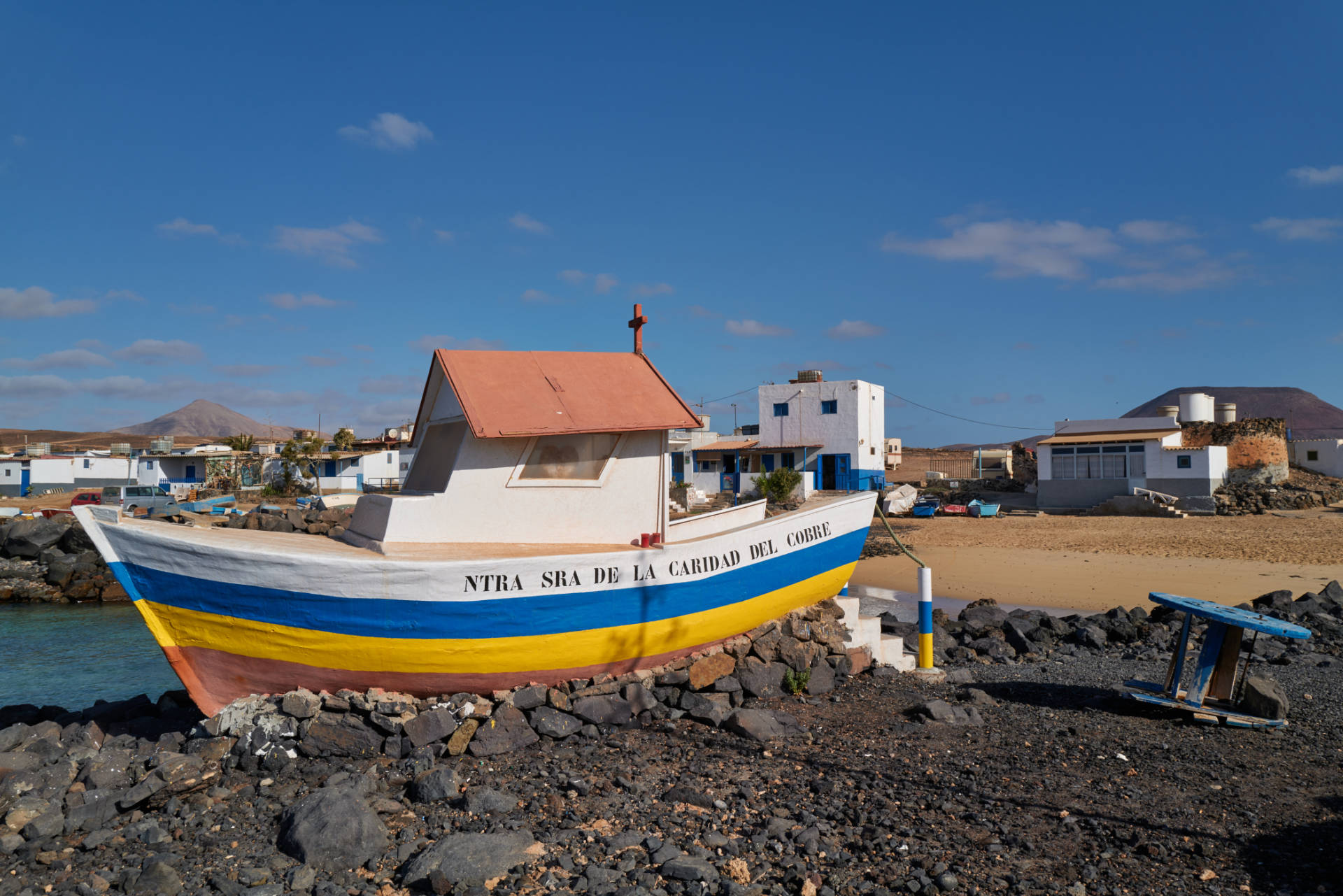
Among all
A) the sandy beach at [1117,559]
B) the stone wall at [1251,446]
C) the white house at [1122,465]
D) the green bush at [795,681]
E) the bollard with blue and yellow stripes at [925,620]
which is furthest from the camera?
the stone wall at [1251,446]

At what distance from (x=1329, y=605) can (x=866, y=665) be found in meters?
10.1

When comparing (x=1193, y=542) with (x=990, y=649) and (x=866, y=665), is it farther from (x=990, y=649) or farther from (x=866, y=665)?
(x=866, y=665)

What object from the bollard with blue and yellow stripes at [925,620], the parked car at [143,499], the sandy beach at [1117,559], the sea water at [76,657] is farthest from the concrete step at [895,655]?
the parked car at [143,499]

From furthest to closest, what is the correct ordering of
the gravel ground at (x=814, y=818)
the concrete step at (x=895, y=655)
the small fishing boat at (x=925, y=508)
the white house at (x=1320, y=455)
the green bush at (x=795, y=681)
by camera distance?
the white house at (x=1320, y=455)
the small fishing boat at (x=925, y=508)
the concrete step at (x=895, y=655)
the green bush at (x=795, y=681)
the gravel ground at (x=814, y=818)

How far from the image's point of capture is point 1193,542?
2505 centimetres

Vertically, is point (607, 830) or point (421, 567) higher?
point (421, 567)

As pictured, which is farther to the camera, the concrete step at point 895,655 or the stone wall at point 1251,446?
the stone wall at point 1251,446

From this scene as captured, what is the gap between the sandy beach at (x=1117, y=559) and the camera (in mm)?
18641

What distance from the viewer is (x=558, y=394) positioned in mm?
8062

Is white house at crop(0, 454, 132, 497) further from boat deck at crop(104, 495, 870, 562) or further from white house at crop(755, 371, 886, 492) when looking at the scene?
boat deck at crop(104, 495, 870, 562)

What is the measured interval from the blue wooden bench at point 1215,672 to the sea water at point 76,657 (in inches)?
512

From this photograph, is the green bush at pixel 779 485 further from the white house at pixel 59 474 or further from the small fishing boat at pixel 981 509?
the white house at pixel 59 474

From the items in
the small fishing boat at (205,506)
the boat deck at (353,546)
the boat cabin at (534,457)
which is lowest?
the small fishing boat at (205,506)

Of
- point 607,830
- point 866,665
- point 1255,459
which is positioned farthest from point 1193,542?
point 607,830
